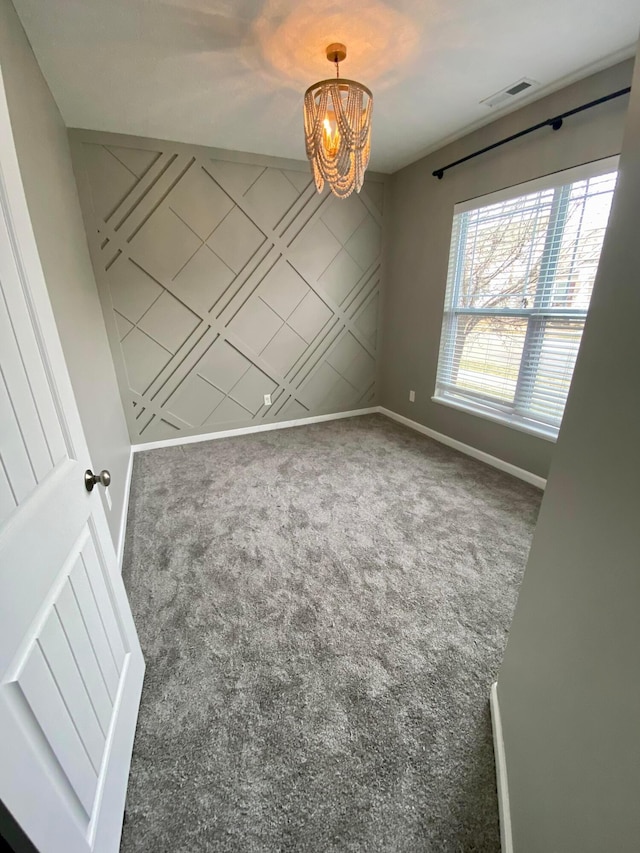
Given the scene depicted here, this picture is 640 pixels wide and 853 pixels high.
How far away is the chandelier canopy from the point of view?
1.63 meters

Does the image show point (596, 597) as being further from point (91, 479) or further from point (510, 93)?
point (510, 93)

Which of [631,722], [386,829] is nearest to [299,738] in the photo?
[386,829]

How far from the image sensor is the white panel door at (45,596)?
61cm

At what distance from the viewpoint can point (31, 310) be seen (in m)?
0.78

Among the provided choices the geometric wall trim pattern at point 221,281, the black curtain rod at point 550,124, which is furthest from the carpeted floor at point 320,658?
the black curtain rod at point 550,124

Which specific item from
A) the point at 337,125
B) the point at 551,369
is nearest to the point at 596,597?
the point at 337,125

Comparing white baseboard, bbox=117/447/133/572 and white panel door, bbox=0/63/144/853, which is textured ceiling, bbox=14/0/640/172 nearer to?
white panel door, bbox=0/63/144/853

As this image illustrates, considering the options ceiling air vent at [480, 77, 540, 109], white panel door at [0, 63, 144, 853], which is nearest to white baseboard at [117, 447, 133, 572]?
white panel door at [0, 63, 144, 853]

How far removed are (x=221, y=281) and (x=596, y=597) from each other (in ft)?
11.0

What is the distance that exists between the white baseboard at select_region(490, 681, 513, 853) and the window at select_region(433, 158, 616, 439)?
1.90 m

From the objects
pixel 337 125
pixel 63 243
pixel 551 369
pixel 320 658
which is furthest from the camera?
pixel 551 369

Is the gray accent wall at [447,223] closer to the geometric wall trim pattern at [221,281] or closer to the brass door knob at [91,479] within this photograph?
the geometric wall trim pattern at [221,281]

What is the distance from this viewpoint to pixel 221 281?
10.7 ft

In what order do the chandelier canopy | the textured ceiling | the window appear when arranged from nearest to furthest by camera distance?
1. the textured ceiling
2. the chandelier canopy
3. the window
